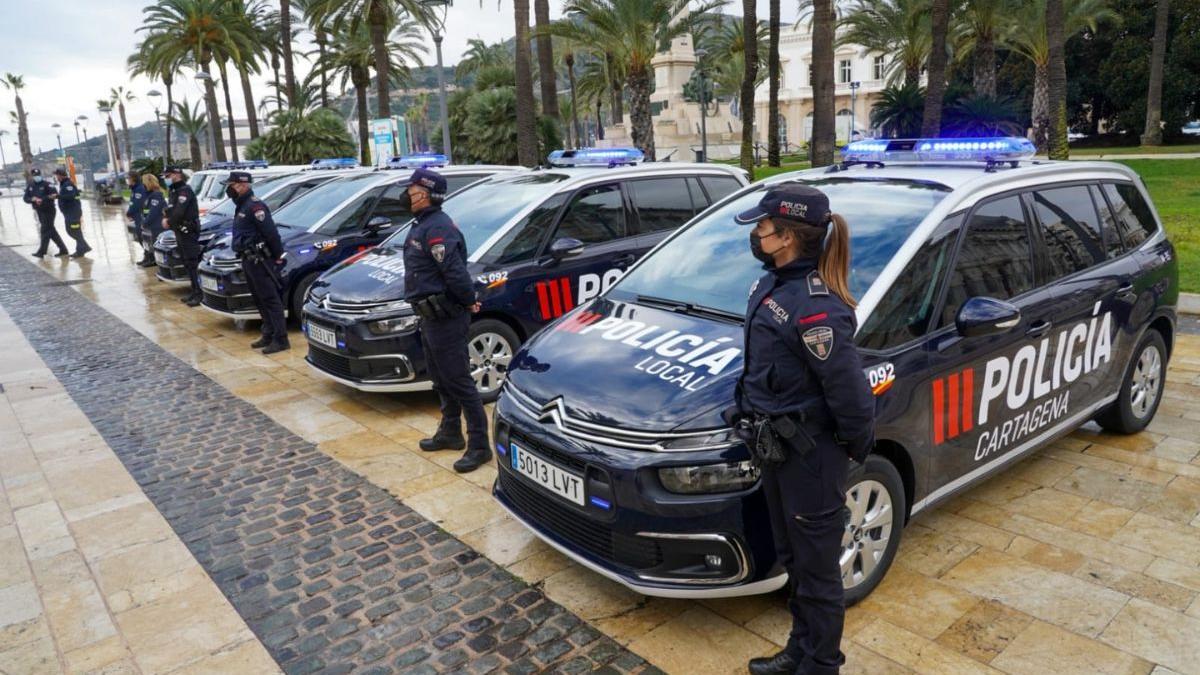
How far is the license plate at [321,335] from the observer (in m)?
6.47

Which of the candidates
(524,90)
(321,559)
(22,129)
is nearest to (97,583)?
(321,559)

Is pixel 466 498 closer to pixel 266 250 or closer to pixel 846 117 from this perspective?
pixel 266 250

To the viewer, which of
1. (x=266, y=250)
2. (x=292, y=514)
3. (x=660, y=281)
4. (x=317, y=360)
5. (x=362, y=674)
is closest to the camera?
(x=362, y=674)

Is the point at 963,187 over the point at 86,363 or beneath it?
over

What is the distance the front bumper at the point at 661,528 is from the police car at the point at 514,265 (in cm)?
298

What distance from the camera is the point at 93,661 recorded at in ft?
11.4

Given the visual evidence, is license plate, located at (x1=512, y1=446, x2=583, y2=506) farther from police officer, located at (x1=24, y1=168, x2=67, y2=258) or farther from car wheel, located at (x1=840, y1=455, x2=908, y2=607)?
police officer, located at (x1=24, y1=168, x2=67, y2=258)

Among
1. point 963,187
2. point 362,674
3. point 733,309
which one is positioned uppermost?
point 963,187

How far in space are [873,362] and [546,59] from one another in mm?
17298

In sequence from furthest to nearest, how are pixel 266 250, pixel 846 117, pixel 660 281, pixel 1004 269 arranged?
pixel 846 117 → pixel 266 250 → pixel 660 281 → pixel 1004 269

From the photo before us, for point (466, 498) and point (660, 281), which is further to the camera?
point (466, 498)

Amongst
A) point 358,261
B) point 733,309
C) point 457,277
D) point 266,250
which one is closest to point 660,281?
point 733,309

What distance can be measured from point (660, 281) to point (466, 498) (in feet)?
5.59

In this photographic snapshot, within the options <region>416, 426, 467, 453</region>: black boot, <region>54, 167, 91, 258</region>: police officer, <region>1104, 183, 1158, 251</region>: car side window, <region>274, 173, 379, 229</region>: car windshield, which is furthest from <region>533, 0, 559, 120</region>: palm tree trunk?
<region>1104, 183, 1158, 251</region>: car side window
